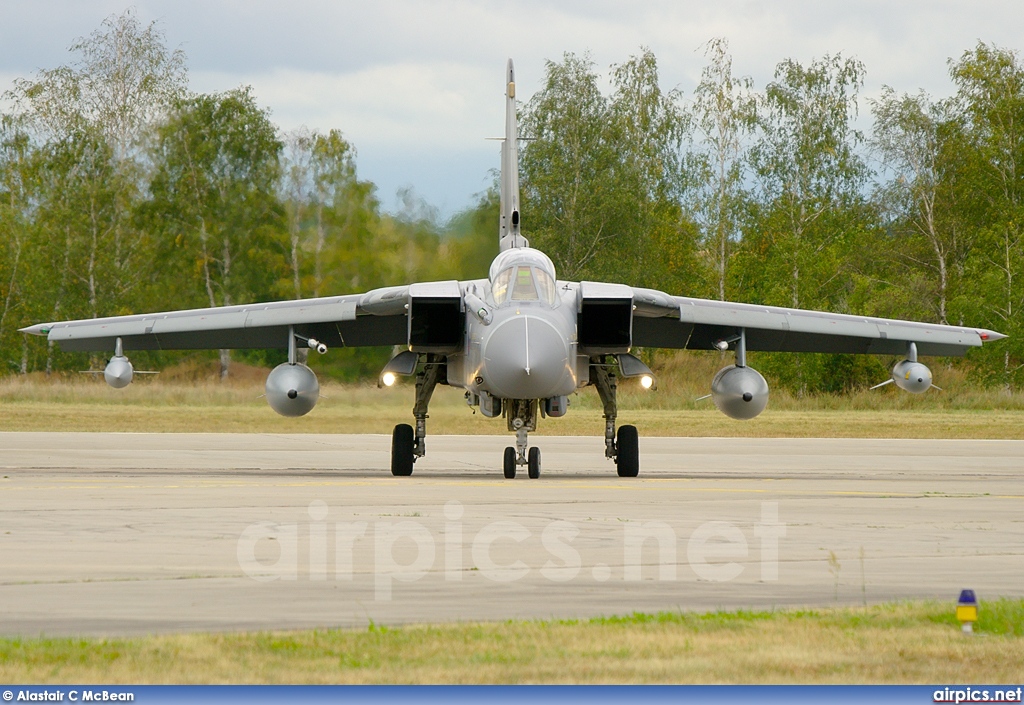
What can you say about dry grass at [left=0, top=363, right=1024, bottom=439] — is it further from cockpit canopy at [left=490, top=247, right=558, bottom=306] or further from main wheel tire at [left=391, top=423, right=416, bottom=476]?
cockpit canopy at [left=490, top=247, right=558, bottom=306]

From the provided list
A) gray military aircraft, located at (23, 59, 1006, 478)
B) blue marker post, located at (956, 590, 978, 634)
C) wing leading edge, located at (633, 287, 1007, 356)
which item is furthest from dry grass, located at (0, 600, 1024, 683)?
wing leading edge, located at (633, 287, 1007, 356)

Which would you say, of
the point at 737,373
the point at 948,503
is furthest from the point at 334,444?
the point at 948,503

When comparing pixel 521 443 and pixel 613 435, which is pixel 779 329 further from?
pixel 521 443

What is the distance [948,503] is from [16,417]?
24.8m

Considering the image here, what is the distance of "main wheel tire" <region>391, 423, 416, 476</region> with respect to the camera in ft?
56.1

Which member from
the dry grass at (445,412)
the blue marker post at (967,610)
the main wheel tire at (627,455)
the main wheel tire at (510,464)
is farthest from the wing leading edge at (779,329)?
the blue marker post at (967,610)

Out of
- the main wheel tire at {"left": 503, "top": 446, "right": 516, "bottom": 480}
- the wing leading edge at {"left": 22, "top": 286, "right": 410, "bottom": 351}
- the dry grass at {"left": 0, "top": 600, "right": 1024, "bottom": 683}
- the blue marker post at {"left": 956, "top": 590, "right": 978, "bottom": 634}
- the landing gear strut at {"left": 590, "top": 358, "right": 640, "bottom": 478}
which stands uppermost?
the wing leading edge at {"left": 22, "top": 286, "right": 410, "bottom": 351}

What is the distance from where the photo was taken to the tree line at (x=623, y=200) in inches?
1645

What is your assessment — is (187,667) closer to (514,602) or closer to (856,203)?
(514,602)

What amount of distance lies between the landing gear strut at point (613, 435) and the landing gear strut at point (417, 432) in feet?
6.84

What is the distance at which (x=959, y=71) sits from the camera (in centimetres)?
4722

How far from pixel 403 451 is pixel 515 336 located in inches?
112

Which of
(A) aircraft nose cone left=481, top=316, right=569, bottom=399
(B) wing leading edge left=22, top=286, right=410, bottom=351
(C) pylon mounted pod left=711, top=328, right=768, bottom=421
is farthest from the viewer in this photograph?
(B) wing leading edge left=22, top=286, right=410, bottom=351

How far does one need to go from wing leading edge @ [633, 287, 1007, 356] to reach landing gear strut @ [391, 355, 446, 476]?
2816 mm
